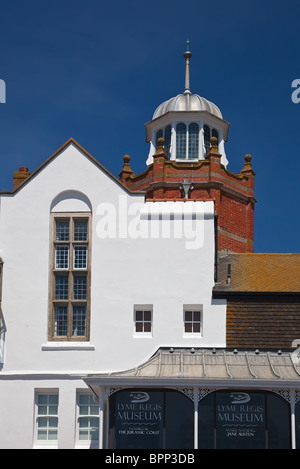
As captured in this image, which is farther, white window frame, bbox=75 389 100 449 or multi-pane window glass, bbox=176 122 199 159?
multi-pane window glass, bbox=176 122 199 159

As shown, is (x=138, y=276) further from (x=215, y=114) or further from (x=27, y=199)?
(x=215, y=114)

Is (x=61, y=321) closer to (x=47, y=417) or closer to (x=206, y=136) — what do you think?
(x=47, y=417)

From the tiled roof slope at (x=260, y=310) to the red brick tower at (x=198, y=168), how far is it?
18.6m

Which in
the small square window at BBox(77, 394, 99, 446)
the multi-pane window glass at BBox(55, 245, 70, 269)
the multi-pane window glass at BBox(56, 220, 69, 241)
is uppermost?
the multi-pane window glass at BBox(56, 220, 69, 241)

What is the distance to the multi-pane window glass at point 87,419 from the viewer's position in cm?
2967

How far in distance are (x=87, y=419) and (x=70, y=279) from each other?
462 centimetres

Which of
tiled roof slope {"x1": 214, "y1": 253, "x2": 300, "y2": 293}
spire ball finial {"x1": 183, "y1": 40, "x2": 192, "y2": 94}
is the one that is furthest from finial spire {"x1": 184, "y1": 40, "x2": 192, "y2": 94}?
tiled roof slope {"x1": 214, "y1": 253, "x2": 300, "y2": 293}

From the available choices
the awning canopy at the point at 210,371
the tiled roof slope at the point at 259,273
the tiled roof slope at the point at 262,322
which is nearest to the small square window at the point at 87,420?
the awning canopy at the point at 210,371

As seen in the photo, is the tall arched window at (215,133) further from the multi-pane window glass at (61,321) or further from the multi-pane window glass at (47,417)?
the multi-pane window glass at (47,417)

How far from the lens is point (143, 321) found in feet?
100

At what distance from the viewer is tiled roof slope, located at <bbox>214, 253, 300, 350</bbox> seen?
29.7 m

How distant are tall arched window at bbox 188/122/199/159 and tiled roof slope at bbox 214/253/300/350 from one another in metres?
23.7

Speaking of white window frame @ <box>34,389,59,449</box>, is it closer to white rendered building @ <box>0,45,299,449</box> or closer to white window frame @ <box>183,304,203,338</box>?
white rendered building @ <box>0,45,299,449</box>

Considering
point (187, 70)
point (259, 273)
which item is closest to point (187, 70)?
point (187, 70)
